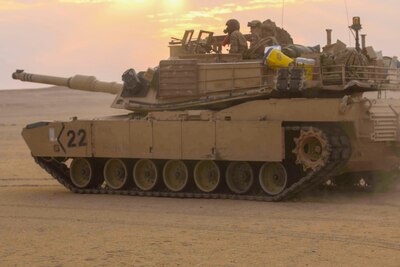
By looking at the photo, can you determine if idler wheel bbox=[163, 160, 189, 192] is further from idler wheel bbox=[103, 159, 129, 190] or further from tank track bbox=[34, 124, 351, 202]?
idler wheel bbox=[103, 159, 129, 190]

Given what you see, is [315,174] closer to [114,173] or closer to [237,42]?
[237,42]

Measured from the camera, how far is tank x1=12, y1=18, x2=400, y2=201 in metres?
18.2

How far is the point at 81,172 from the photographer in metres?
22.2

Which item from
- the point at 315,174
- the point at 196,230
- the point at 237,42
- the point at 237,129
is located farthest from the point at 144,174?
the point at 196,230

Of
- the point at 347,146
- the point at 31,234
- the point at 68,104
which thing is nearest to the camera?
the point at 31,234

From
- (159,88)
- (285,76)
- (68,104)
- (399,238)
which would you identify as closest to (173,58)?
(159,88)

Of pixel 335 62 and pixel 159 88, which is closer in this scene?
pixel 335 62

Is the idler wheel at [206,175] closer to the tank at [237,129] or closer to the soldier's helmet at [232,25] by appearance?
the tank at [237,129]

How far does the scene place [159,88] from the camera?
2084 centimetres

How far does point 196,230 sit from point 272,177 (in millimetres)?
4950

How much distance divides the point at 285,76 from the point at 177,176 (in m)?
Result: 3.68

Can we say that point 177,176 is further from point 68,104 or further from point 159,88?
point 68,104

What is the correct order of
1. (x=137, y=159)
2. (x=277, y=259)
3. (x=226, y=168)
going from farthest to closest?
(x=137, y=159)
(x=226, y=168)
(x=277, y=259)

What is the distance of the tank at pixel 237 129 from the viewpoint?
715 inches
